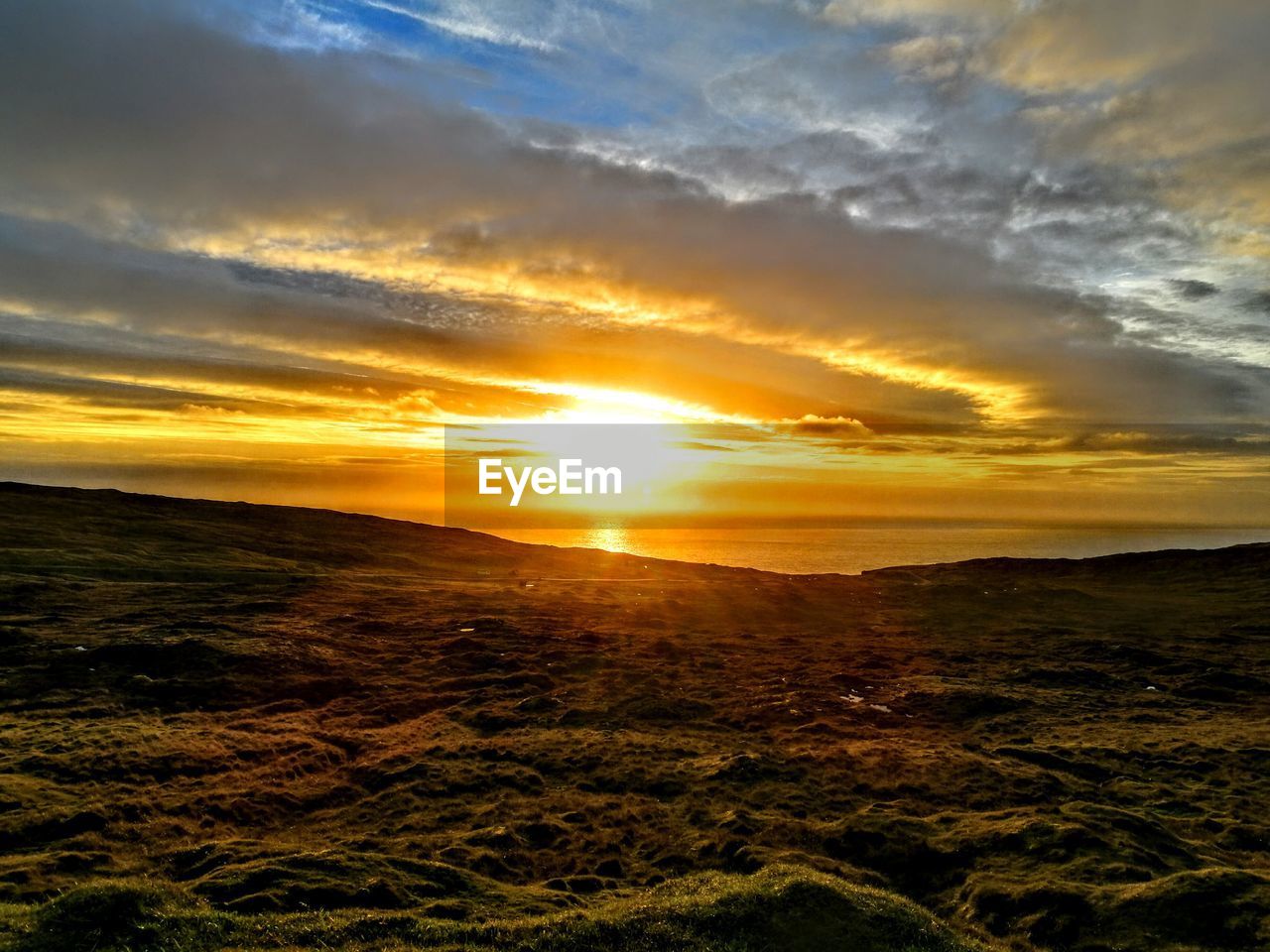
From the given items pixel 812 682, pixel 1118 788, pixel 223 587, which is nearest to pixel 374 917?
pixel 1118 788

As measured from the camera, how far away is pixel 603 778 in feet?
102

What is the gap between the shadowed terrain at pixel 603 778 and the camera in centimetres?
1838

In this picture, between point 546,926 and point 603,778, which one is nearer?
point 546,926

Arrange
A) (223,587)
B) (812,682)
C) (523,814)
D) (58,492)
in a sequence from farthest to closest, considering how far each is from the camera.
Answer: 1. (58,492)
2. (223,587)
3. (812,682)
4. (523,814)

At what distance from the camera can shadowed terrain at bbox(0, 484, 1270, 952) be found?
18375mm

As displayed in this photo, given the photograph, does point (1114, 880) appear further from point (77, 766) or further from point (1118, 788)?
point (77, 766)

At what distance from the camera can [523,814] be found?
1074 inches

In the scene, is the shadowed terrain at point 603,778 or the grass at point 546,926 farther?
the shadowed terrain at point 603,778

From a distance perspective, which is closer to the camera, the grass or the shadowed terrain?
the grass

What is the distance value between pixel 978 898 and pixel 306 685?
39.1 m

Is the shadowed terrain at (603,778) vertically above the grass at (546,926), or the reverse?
the grass at (546,926)

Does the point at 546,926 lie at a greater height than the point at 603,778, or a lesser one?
greater

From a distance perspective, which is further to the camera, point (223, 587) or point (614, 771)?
point (223, 587)

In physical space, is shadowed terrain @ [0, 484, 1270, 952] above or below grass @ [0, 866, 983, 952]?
below
